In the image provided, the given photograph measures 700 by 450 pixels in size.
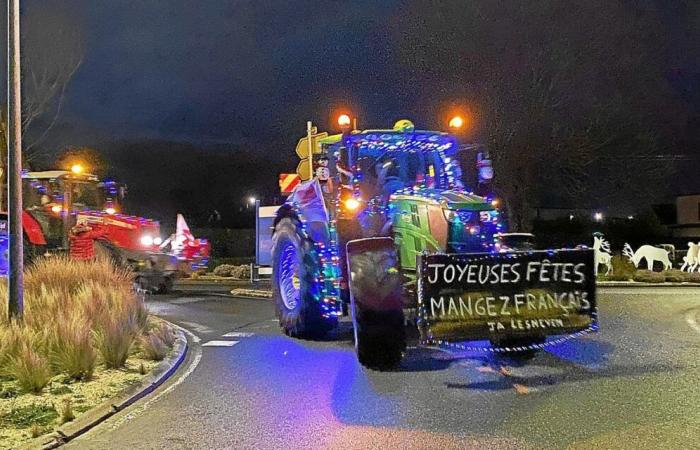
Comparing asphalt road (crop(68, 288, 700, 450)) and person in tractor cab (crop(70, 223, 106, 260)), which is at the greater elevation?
person in tractor cab (crop(70, 223, 106, 260))

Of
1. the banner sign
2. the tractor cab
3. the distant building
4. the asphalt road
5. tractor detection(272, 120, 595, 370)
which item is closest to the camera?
the asphalt road

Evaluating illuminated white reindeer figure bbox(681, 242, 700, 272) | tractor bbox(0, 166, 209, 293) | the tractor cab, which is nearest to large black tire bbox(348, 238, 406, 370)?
the tractor cab

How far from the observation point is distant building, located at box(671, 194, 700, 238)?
5088 centimetres

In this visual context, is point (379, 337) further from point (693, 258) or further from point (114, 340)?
point (693, 258)

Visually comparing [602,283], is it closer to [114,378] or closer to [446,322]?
[446,322]

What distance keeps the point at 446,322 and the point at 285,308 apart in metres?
4.53

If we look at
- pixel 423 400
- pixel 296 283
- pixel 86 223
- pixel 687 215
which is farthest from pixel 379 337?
pixel 687 215

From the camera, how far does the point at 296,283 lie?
1186 cm

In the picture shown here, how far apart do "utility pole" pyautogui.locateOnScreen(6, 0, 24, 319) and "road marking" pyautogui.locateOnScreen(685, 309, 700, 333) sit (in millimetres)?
10805

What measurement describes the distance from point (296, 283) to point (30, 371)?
482 cm

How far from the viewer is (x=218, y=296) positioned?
18.6 metres

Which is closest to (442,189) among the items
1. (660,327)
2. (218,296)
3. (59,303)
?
(660,327)

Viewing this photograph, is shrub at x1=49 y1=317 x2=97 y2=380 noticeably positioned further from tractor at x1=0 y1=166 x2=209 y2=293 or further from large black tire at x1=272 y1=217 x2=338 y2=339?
tractor at x1=0 y1=166 x2=209 y2=293

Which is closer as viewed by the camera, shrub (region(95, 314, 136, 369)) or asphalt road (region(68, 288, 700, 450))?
asphalt road (region(68, 288, 700, 450))
